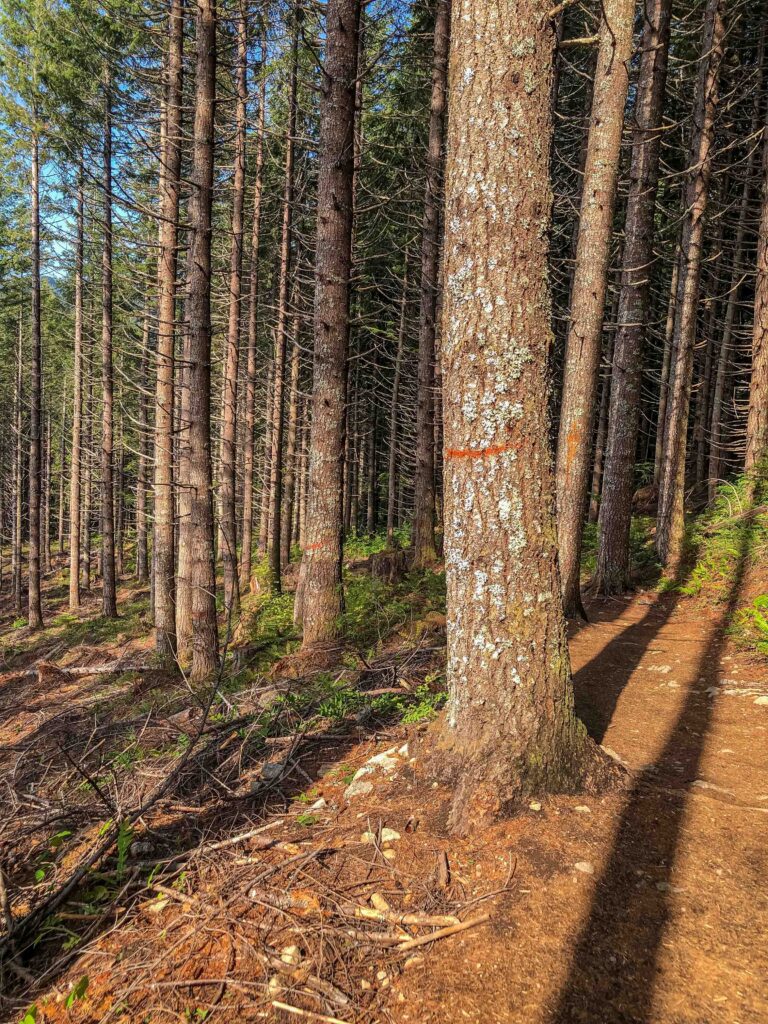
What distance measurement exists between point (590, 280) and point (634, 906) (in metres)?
6.33

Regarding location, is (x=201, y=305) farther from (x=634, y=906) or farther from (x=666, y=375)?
(x=666, y=375)

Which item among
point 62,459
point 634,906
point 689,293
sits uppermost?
point 689,293

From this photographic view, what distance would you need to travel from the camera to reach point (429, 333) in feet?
38.7

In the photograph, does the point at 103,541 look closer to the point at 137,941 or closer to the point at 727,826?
the point at 137,941

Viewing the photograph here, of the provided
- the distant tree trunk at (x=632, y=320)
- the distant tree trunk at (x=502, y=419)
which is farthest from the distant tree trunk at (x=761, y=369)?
the distant tree trunk at (x=502, y=419)

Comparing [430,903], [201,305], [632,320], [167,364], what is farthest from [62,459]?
[430,903]

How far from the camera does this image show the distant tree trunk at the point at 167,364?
28.3 ft

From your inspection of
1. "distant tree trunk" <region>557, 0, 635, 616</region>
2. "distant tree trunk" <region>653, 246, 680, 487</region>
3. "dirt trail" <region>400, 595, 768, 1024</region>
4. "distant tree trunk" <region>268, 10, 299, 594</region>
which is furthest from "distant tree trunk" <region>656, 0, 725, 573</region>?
"distant tree trunk" <region>268, 10, 299, 594</region>

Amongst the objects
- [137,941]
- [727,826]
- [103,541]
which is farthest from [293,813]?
[103,541]

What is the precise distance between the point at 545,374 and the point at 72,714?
7.50 metres

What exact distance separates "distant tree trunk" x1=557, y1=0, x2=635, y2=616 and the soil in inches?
135

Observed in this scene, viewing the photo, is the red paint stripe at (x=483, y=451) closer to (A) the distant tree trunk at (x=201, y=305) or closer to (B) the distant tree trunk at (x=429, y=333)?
(A) the distant tree trunk at (x=201, y=305)

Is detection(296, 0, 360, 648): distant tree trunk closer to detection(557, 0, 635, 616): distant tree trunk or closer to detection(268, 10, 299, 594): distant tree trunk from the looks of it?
detection(557, 0, 635, 616): distant tree trunk

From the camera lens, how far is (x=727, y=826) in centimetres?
265
